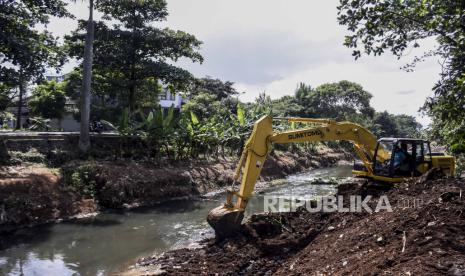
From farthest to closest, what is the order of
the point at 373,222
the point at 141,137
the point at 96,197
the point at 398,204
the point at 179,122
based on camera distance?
1. the point at 179,122
2. the point at 141,137
3. the point at 96,197
4. the point at 398,204
5. the point at 373,222

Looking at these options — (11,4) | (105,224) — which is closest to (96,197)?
(105,224)

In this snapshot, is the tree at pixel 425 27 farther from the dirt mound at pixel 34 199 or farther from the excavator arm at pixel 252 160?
the dirt mound at pixel 34 199

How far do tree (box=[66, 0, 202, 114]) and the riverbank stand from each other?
5.04 meters

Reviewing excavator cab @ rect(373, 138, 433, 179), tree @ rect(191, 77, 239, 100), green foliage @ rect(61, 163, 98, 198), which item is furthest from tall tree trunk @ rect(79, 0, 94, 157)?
tree @ rect(191, 77, 239, 100)

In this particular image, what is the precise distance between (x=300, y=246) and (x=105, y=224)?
21.7 ft

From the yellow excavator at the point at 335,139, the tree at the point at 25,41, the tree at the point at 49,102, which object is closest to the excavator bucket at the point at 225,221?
the yellow excavator at the point at 335,139

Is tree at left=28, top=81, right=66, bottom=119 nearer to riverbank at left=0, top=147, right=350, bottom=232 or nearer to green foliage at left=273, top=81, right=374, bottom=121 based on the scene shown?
riverbank at left=0, top=147, right=350, bottom=232

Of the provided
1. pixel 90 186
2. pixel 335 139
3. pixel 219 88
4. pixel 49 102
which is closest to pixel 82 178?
pixel 90 186

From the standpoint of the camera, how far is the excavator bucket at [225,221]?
9.65 m

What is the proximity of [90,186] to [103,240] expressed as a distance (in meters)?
4.10

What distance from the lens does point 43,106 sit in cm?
2873

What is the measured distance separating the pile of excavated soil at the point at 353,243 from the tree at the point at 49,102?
72.6 ft

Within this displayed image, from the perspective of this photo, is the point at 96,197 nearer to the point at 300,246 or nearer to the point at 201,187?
the point at 201,187

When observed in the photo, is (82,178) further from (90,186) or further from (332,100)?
(332,100)
